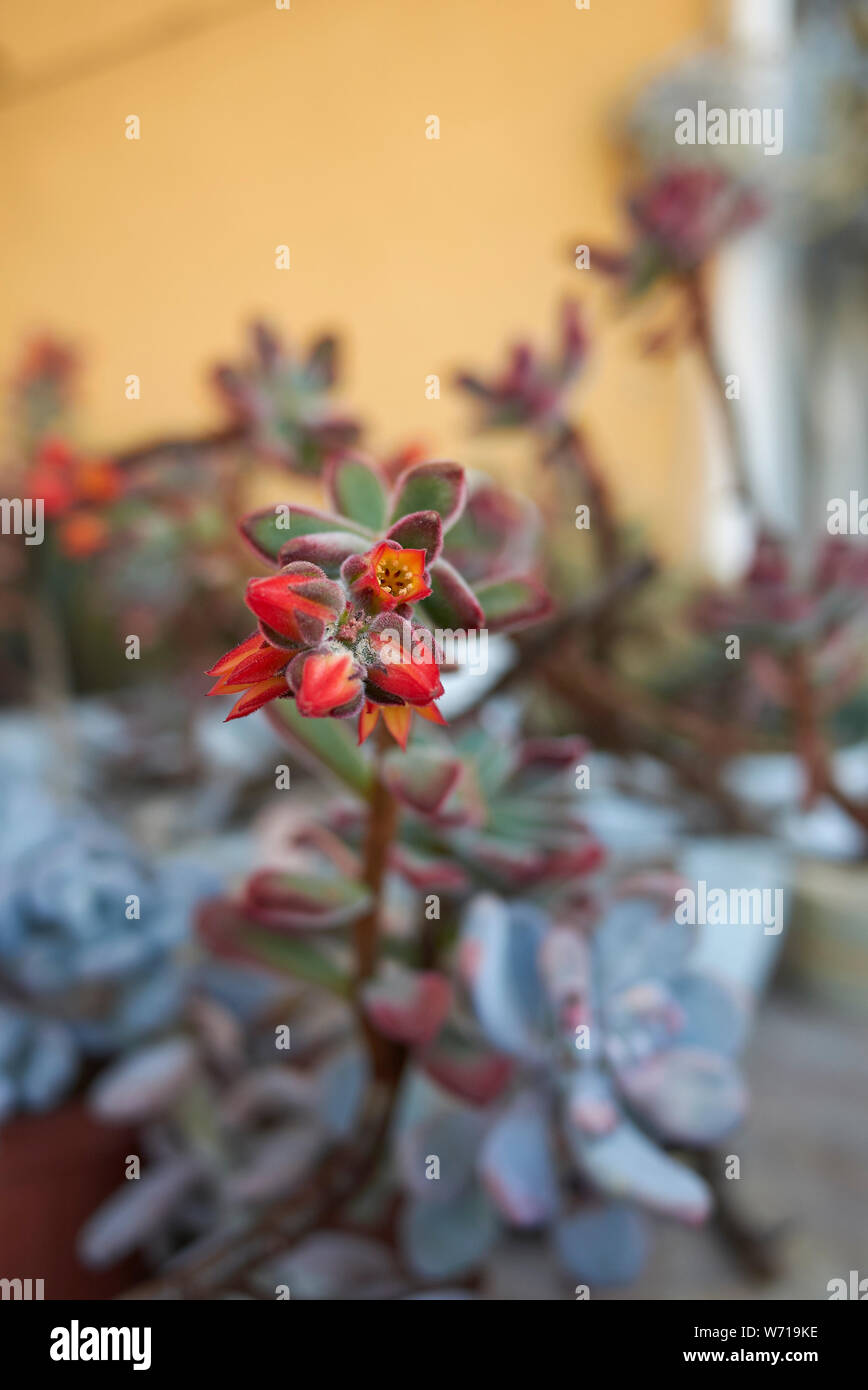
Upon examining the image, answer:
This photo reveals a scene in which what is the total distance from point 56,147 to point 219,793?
992 mm

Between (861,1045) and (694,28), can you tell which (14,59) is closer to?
(694,28)

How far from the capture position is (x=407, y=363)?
3.85 ft

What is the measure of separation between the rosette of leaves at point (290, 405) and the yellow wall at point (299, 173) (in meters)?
0.79

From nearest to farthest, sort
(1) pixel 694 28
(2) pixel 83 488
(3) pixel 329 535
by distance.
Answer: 1. (3) pixel 329 535
2. (2) pixel 83 488
3. (1) pixel 694 28

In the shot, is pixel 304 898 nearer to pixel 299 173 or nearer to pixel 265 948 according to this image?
pixel 265 948

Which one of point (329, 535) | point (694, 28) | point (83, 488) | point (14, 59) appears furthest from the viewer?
point (694, 28)

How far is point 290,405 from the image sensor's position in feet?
0.95

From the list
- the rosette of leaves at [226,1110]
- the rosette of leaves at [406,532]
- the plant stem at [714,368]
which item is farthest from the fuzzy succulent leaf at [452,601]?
the plant stem at [714,368]

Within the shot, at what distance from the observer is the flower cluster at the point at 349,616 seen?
0.32 feet

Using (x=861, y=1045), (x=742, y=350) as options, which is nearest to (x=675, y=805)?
(x=861, y=1045)
